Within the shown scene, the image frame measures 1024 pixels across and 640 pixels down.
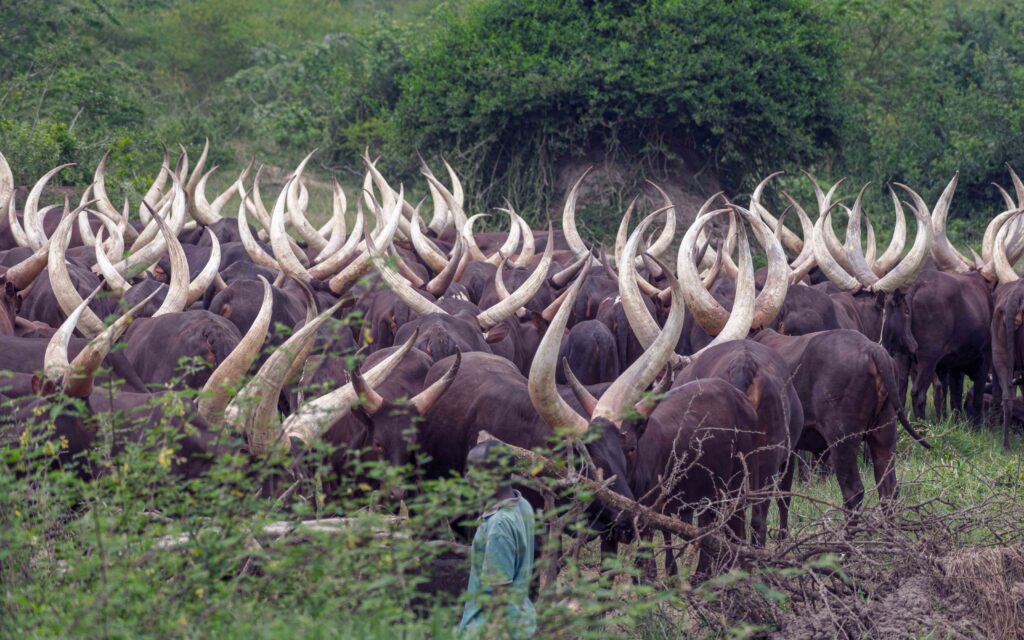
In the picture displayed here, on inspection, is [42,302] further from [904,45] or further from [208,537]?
[904,45]

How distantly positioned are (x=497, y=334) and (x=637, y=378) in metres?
2.83

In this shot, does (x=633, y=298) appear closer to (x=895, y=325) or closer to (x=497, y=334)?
(x=497, y=334)

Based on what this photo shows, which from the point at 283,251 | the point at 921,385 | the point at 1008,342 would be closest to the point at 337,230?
the point at 283,251

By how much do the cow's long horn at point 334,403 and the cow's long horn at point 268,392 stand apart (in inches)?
4.5

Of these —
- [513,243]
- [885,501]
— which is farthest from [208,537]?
[513,243]

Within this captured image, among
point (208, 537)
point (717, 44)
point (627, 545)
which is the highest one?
point (717, 44)

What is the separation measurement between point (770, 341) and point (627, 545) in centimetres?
280

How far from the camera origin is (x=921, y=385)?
1159 centimetres

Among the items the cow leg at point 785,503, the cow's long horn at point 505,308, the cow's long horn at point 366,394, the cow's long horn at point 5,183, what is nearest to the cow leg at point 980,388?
the cow leg at point 785,503

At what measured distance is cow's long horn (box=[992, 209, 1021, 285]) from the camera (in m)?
12.3

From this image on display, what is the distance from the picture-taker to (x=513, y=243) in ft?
43.7

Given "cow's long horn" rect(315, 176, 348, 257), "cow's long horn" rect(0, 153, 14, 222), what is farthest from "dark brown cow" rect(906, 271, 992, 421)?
"cow's long horn" rect(0, 153, 14, 222)

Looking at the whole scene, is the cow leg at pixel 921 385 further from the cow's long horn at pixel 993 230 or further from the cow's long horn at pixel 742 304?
the cow's long horn at pixel 742 304

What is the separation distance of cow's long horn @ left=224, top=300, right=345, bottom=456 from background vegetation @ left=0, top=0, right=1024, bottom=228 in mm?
10033
